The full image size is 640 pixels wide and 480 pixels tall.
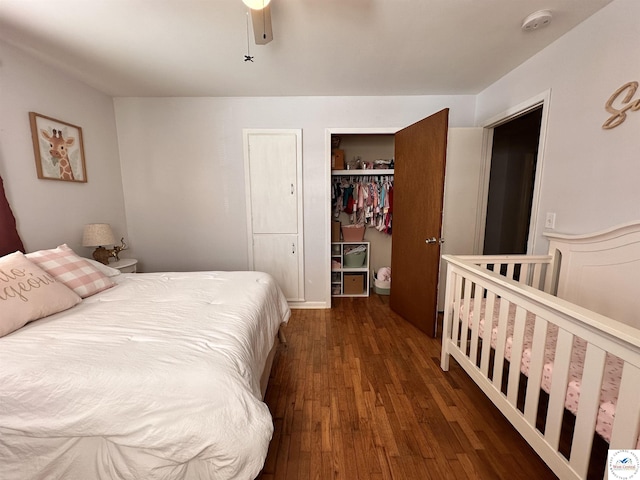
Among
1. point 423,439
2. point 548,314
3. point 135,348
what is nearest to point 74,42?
point 135,348

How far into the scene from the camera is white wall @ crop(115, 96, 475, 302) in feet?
8.86

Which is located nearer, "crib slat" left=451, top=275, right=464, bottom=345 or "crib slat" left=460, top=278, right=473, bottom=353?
"crib slat" left=460, top=278, right=473, bottom=353

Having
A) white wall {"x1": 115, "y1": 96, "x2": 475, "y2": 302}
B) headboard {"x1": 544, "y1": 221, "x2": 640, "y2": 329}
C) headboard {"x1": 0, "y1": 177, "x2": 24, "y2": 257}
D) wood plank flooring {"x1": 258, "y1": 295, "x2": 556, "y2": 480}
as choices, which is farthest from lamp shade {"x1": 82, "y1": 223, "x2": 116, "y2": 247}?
headboard {"x1": 544, "y1": 221, "x2": 640, "y2": 329}

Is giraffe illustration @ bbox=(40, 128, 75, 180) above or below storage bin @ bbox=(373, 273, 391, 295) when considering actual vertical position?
above

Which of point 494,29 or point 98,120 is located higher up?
point 494,29

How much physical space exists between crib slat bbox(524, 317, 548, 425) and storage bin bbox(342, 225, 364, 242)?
7.48 ft

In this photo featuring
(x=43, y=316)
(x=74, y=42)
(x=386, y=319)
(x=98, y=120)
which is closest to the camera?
(x=43, y=316)

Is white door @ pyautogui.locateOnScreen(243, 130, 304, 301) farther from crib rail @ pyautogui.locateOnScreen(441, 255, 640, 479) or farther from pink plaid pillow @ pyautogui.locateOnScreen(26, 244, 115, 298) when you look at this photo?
crib rail @ pyautogui.locateOnScreen(441, 255, 640, 479)

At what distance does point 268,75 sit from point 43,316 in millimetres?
2271

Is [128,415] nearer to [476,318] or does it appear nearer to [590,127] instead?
[476,318]

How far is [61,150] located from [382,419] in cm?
315

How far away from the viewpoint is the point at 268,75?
222cm

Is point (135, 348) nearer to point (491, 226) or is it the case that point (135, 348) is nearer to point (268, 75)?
point (268, 75)

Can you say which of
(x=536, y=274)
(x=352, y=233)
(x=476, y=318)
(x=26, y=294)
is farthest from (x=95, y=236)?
(x=536, y=274)
